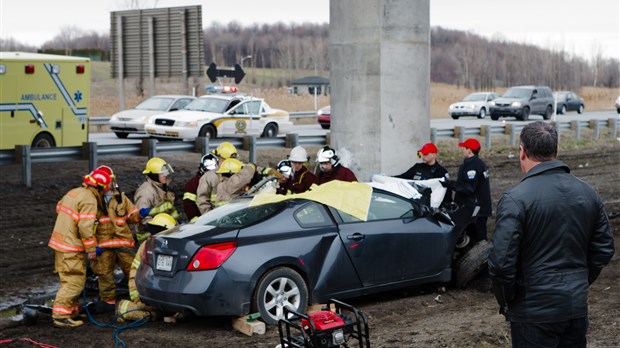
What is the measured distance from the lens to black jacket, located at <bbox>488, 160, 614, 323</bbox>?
4.66 metres

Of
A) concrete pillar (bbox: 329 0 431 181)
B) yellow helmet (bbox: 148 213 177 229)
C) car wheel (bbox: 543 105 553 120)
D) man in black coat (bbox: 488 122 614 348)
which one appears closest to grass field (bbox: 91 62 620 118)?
car wheel (bbox: 543 105 553 120)

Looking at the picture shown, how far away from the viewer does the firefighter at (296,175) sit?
1177 cm

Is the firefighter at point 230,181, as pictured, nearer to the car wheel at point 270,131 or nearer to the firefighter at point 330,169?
the firefighter at point 330,169

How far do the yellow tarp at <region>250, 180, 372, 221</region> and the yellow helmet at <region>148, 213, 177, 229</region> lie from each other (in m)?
0.91

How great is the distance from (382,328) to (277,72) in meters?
86.0

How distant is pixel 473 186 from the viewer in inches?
445

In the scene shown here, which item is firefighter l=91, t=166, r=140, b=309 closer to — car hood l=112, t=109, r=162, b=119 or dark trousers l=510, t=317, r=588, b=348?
dark trousers l=510, t=317, r=588, b=348

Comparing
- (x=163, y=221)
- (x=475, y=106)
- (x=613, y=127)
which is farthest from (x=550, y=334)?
(x=475, y=106)

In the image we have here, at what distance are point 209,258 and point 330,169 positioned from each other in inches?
138

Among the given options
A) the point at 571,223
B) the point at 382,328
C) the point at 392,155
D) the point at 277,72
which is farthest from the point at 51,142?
the point at 277,72

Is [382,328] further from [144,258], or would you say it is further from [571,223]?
[571,223]

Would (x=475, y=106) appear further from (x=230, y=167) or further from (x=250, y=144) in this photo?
(x=230, y=167)

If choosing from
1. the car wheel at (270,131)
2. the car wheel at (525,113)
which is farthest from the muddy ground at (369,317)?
the car wheel at (525,113)

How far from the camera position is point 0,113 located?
21.5 m
